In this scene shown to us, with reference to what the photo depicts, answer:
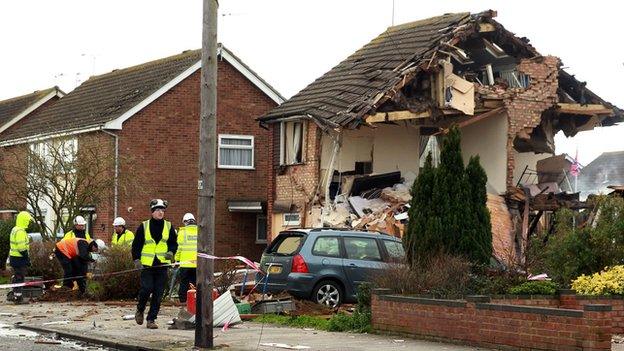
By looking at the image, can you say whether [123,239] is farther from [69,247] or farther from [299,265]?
[299,265]

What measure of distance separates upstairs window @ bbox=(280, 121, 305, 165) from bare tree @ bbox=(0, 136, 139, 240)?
466 cm

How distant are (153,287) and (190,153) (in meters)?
19.9

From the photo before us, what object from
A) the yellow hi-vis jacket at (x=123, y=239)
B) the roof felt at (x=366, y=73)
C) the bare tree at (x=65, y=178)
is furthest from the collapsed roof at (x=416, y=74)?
the yellow hi-vis jacket at (x=123, y=239)

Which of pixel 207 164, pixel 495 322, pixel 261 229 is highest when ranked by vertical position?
pixel 207 164

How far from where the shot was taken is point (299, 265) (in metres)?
19.8

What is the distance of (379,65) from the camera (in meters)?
30.7

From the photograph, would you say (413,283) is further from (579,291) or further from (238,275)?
(238,275)

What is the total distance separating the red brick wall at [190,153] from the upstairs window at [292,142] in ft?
16.6

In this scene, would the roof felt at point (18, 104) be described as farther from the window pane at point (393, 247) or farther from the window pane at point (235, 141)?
the window pane at point (393, 247)

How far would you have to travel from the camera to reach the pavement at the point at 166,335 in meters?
14.4

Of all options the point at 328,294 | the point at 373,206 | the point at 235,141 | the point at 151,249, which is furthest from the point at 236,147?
the point at 151,249

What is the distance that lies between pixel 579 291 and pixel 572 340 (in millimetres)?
3113

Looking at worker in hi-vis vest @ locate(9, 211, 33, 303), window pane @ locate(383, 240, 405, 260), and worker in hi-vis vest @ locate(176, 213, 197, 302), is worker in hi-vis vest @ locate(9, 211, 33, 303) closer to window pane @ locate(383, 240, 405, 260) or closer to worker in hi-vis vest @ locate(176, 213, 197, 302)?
worker in hi-vis vest @ locate(176, 213, 197, 302)

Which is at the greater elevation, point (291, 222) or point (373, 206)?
point (373, 206)
